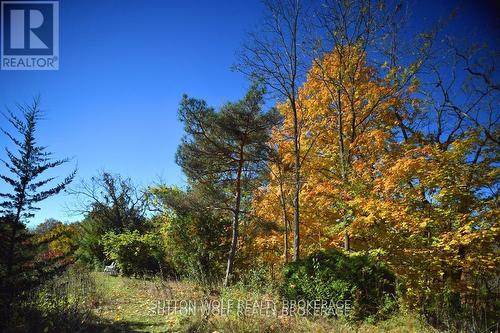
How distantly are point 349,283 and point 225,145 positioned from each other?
7506 millimetres

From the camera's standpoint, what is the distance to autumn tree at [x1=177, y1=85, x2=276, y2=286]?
1234cm

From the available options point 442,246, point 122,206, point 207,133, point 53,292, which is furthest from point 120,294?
point 122,206

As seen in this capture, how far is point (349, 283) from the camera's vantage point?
726cm

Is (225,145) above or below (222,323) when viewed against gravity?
above

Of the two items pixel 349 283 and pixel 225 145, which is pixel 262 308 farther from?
pixel 225 145

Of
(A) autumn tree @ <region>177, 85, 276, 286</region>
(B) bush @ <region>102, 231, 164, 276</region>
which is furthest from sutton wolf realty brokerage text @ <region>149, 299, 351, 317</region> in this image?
(B) bush @ <region>102, 231, 164, 276</region>

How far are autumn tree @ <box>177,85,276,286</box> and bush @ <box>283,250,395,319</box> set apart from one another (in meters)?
4.49

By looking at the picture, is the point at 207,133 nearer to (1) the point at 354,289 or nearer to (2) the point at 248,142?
(2) the point at 248,142

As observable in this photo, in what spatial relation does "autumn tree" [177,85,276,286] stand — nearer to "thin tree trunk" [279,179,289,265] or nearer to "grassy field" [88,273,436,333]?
"thin tree trunk" [279,179,289,265]

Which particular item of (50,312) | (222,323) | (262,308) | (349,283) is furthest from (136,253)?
(349,283)

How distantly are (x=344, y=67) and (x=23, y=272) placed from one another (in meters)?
12.1

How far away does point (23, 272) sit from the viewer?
20.8ft

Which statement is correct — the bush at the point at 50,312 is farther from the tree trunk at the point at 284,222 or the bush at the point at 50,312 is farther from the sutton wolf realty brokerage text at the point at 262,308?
the tree trunk at the point at 284,222

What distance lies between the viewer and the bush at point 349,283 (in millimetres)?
7141
